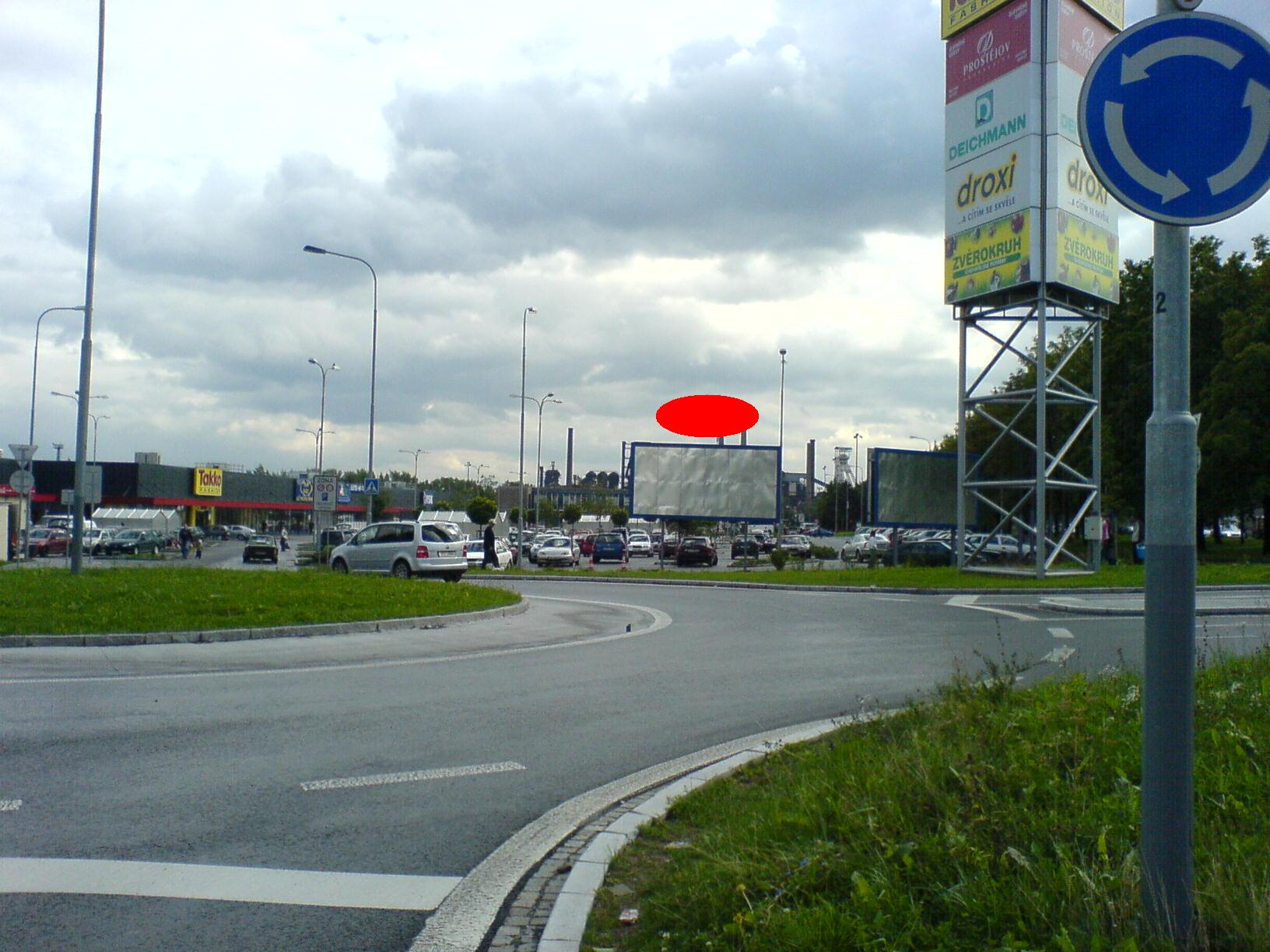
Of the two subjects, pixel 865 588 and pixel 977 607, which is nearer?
pixel 977 607

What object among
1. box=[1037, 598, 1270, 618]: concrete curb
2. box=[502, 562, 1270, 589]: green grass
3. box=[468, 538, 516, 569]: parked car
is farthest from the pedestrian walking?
box=[1037, 598, 1270, 618]: concrete curb

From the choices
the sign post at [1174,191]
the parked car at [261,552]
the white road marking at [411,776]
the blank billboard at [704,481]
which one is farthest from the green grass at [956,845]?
the parked car at [261,552]

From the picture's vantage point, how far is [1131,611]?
19.9 metres

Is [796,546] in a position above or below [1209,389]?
below

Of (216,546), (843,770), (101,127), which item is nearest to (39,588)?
(101,127)

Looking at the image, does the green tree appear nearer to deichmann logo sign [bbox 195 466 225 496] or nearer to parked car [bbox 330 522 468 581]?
deichmann logo sign [bbox 195 466 225 496]

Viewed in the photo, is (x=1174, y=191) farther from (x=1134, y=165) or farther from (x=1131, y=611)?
(x=1131, y=611)

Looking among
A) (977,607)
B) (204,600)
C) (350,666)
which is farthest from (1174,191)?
(977,607)

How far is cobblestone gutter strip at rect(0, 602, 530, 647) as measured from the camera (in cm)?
1435

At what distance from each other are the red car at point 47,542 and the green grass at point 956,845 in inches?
2118

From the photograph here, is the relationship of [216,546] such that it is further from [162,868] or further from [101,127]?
[162,868]

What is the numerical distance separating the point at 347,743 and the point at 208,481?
9698 centimetres

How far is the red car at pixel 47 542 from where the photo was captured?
52.9 meters

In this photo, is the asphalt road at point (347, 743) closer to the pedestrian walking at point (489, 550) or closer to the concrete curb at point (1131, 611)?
the concrete curb at point (1131, 611)
